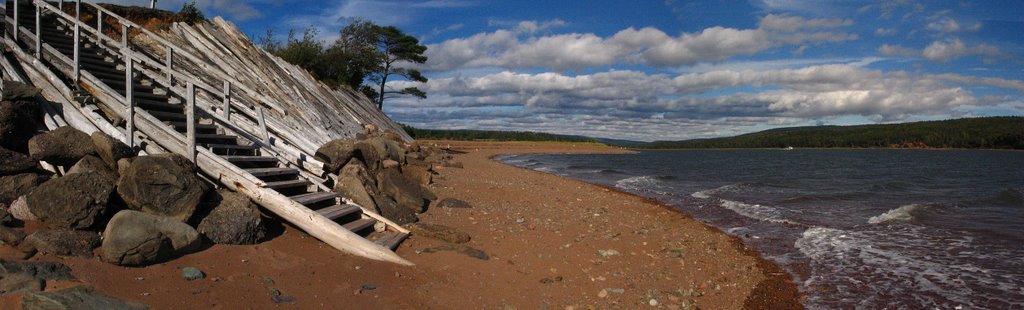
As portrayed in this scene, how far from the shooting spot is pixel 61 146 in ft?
21.9

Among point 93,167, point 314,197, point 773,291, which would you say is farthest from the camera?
point 314,197

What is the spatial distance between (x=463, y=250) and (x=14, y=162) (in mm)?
5202

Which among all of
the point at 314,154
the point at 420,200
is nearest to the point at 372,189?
the point at 420,200

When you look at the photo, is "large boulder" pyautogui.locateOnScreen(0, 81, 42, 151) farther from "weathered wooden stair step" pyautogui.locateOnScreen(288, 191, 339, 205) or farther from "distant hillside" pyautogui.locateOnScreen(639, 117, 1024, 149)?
"distant hillside" pyautogui.locateOnScreen(639, 117, 1024, 149)

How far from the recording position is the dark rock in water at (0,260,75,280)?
4.58 m

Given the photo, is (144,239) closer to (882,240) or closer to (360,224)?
(360,224)

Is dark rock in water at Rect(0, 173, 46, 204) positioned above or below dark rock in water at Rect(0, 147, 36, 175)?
below

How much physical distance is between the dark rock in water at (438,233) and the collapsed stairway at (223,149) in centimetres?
17

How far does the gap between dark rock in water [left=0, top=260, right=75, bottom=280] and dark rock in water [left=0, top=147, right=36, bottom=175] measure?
2236 mm

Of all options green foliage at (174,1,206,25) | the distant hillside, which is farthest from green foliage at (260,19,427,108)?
the distant hillside

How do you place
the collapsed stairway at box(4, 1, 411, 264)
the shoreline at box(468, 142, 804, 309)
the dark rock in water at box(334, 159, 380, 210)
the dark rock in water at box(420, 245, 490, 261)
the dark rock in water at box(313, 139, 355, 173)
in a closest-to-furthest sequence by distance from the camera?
the shoreline at box(468, 142, 804, 309), the collapsed stairway at box(4, 1, 411, 264), the dark rock in water at box(420, 245, 490, 261), the dark rock in water at box(334, 159, 380, 210), the dark rock in water at box(313, 139, 355, 173)

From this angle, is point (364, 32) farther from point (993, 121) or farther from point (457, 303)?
point (993, 121)

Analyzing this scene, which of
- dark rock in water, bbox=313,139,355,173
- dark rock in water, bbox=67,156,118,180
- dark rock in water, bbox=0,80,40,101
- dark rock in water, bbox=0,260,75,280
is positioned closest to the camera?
dark rock in water, bbox=0,260,75,280

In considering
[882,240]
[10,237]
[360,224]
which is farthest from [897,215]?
[10,237]
